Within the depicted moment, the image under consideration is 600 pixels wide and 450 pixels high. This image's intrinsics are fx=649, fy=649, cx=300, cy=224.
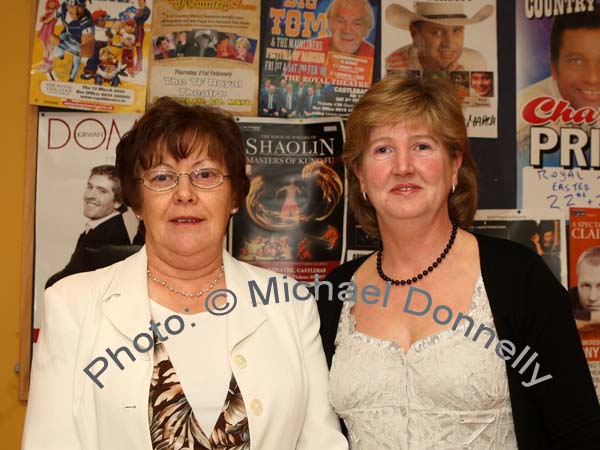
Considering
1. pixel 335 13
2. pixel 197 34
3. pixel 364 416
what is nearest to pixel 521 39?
pixel 335 13

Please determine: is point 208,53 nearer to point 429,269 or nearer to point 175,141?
point 175,141

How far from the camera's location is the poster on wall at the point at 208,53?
→ 2.21 metres

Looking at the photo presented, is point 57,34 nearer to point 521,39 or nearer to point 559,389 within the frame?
point 521,39

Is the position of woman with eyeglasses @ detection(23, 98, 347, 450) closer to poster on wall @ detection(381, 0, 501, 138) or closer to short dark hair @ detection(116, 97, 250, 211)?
short dark hair @ detection(116, 97, 250, 211)

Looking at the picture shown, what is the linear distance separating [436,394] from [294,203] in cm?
94

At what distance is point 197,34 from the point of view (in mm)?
2227

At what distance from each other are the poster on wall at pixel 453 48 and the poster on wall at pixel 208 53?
47cm

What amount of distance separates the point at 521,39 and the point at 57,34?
1601 mm

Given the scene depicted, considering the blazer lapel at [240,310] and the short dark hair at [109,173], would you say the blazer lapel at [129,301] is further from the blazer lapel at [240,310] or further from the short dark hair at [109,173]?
the short dark hair at [109,173]

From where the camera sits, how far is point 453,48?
229cm

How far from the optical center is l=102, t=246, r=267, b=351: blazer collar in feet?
5.18

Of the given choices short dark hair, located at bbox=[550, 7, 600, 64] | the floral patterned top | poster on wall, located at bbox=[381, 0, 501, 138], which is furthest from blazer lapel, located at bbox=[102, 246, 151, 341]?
short dark hair, located at bbox=[550, 7, 600, 64]

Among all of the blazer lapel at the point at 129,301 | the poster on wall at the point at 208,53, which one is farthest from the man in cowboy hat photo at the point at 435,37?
the blazer lapel at the point at 129,301

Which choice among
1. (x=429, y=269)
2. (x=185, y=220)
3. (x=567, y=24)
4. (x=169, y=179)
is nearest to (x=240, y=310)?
(x=185, y=220)
